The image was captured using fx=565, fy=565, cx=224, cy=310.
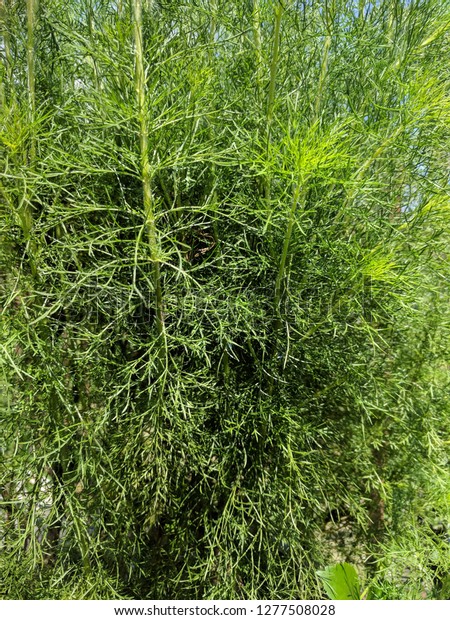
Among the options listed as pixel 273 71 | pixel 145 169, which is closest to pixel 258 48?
pixel 273 71

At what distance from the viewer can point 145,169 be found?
3.24 feet

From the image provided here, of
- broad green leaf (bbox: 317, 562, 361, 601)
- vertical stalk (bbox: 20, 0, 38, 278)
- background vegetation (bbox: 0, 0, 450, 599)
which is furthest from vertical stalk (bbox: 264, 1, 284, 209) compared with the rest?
broad green leaf (bbox: 317, 562, 361, 601)

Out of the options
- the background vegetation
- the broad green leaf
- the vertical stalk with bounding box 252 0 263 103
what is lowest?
the broad green leaf

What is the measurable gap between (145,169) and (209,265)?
27 centimetres

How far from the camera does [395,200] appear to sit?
128 cm

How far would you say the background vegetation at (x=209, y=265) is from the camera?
1065mm

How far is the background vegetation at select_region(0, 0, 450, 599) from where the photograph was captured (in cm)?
107

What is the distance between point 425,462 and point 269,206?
2.64 feet

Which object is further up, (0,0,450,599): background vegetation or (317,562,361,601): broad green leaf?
(0,0,450,599): background vegetation

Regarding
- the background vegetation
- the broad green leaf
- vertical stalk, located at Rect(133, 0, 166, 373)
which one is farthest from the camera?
the broad green leaf

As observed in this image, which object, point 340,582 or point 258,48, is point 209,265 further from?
point 340,582

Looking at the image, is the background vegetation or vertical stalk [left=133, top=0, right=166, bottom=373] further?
the background vegetation

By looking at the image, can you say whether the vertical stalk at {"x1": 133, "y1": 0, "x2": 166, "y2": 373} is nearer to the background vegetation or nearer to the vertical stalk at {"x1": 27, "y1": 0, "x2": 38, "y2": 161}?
the background vegetation

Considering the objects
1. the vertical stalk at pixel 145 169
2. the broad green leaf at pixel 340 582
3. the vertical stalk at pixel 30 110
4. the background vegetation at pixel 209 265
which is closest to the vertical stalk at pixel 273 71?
the background vegetation at pixel 209 265
